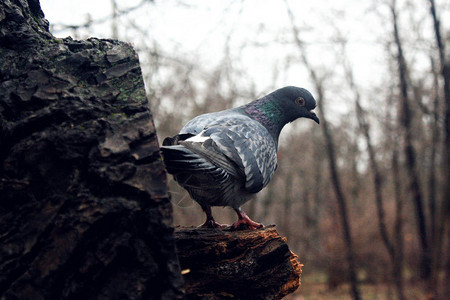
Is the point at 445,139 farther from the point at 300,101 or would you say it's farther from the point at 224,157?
the point at 224,157

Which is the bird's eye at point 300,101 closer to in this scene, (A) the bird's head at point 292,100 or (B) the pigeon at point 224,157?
(A) the bird's head at point 292,100

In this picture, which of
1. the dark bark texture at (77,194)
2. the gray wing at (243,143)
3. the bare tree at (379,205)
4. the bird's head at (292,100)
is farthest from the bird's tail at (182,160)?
the bare tree at (379,205)

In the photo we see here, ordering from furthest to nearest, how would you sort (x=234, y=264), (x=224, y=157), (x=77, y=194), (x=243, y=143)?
(x=243, y=143), (x=224, y=157), (x=234, y=264), (x=77, y=194)

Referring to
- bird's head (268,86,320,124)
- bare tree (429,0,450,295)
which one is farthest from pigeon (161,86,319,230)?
bare tree (429,0,450,295)

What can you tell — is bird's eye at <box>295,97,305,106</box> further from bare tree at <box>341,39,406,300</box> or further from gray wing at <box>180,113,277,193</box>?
bare tree at <box>341,39,406,300</box>

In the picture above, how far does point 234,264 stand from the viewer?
273 centimetres

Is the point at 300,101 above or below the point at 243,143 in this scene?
above

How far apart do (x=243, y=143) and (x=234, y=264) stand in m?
0.95

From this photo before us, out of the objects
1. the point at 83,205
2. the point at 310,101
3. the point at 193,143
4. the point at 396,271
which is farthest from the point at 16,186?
the point at 396,271

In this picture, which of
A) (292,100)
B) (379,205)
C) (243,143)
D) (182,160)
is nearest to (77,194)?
(182,160)

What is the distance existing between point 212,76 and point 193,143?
4.87 meters

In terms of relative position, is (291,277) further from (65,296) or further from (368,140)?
(368,140)

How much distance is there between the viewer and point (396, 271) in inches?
316

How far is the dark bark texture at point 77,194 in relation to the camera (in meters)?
1.90
